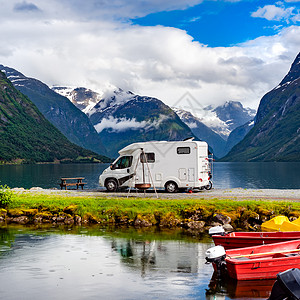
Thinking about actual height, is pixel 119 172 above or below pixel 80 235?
above

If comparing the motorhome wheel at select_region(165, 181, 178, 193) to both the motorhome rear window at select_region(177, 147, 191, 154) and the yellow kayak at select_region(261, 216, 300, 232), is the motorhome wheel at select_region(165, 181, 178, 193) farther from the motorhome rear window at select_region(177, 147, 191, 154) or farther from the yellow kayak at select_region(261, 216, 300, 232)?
the yellow kayak at select_region(261, 216, 300, 232)

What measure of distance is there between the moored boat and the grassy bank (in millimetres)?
9821

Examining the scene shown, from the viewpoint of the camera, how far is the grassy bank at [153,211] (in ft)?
93.4

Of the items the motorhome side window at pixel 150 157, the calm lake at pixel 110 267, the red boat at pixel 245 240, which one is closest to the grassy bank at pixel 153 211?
the calm lake at pixel 110 267

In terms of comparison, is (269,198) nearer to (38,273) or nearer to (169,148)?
(169,148)

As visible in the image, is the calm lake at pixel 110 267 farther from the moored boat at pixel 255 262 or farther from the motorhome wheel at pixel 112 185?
the motorhome wheel at pixel 112 185

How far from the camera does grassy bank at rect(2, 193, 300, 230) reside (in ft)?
93.4

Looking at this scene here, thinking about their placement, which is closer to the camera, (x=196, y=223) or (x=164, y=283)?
(x=164, y=283)

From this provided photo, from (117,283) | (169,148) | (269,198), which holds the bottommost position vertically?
(117,283)

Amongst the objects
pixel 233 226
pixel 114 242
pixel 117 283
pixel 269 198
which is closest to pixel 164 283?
pixel 117 283

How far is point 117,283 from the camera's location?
663 inches

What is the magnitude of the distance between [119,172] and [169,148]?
5423 millimetres

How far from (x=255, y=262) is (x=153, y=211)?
13936mm

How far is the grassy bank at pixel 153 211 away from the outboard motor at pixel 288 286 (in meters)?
15.6
